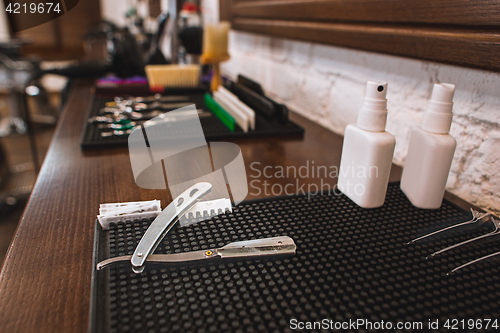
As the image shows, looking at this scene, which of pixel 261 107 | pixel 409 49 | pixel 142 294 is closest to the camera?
pixel 142 294

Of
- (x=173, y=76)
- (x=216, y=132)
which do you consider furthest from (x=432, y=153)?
(x=173, y=76)

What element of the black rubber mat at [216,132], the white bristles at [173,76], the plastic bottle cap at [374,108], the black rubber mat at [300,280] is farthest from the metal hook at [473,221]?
the white bristles at [173,76]

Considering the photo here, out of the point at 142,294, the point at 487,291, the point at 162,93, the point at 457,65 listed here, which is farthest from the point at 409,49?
the point at 162,93

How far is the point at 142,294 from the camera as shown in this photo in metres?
0.28

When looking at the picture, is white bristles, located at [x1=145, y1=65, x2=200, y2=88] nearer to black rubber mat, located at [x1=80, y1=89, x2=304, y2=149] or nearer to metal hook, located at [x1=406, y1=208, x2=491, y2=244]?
black rubber mat, located at [x1=80, y1=89, x2=304, y2=149]

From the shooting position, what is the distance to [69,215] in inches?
16.1

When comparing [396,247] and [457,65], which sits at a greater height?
[457,65]

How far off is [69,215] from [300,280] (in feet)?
0.91

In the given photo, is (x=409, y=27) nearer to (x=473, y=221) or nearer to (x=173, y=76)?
(x=473, y=221)

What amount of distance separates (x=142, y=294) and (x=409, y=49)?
1.66ft

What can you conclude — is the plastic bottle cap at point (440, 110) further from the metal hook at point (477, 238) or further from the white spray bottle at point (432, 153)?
the metal hook at point (477, 238)

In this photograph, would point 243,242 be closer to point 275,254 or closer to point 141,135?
point 275,254

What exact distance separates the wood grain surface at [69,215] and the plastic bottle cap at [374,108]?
0.14m

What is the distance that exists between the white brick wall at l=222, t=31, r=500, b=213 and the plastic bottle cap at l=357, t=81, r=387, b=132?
0.55 feet
